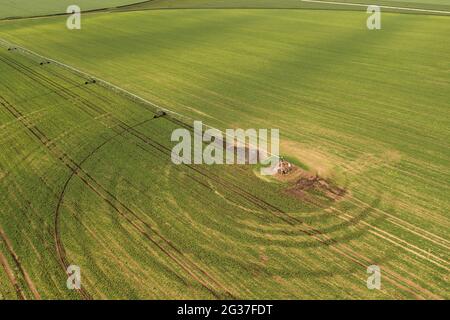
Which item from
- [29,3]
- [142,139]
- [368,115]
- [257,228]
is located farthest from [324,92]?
[29,3]

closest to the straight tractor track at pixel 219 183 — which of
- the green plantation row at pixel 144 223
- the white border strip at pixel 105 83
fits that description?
the green plantation row at pixel 144 223

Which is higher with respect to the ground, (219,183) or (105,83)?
(105,83)

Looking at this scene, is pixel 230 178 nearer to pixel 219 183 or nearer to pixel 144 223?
pixel 219 183

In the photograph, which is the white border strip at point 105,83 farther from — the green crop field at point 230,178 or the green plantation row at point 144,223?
the green plantation row at point 144,223

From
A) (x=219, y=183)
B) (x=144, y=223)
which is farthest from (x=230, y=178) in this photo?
(x=144, y=223)

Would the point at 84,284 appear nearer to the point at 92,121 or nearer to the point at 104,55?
the point at 92,121

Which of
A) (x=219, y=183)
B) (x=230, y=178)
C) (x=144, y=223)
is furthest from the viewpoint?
(x=230, y=178)

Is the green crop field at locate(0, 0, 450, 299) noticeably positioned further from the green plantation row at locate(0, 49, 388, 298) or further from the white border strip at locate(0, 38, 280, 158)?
the white border strip at locate(0, 38, 280, 158)

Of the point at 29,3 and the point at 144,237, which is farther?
the point at 29,3
